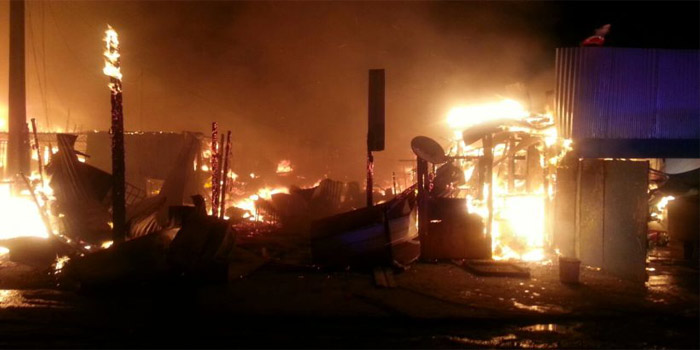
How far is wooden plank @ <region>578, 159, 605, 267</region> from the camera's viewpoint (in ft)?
32.4

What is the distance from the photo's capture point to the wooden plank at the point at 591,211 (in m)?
9.88

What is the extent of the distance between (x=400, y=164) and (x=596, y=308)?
22977 millimetres

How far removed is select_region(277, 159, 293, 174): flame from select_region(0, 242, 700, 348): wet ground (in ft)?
73.0

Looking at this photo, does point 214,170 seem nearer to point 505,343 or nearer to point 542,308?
point 542,308

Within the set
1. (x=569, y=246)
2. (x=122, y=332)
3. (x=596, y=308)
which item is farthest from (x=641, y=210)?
(x=122, y=332)

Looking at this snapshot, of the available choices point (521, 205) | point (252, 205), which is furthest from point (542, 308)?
point (252, 205)

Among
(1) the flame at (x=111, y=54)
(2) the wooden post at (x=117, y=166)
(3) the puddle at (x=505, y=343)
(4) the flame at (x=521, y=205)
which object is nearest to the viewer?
(3) the puddle at (x=505, y=343)

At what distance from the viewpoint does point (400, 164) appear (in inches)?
1179

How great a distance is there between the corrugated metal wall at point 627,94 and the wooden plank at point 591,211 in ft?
4.56

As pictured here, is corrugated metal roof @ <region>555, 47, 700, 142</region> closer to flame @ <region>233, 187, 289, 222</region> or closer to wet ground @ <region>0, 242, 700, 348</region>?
wet ground @ <region>0, 242, 700, 348</region>

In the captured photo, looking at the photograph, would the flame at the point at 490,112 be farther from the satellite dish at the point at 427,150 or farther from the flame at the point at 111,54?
the flame at the point at 111,54

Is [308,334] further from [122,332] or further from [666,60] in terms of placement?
[666,60]

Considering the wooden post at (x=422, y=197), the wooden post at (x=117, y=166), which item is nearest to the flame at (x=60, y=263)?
the wooden post at (x=117, y=166)

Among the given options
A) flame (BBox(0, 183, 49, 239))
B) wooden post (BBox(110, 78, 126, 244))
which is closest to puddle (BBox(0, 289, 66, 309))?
Result: wooden post (BBox(110, 78, 126, 244))
